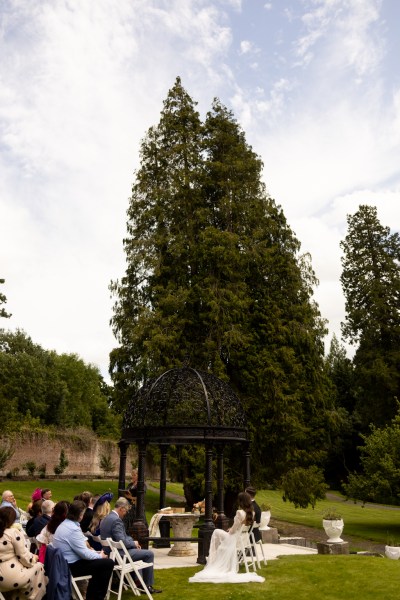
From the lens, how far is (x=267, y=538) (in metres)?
14.8

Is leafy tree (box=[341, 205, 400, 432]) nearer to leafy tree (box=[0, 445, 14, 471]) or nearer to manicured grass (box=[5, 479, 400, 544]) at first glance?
manicured grass (box=[5, 479, 400, 544])

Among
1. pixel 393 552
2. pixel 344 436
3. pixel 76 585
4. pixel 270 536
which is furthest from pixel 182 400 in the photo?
pixel 344 436

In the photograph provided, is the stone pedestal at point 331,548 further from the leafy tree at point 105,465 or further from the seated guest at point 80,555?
the leafy tree at point 105,465

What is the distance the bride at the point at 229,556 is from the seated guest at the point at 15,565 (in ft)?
12.0

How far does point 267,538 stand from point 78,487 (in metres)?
19.5

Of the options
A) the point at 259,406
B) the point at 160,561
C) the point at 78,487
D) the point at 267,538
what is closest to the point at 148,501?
the point at 78,487

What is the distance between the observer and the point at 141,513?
431 inches

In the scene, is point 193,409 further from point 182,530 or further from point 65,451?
point 65,451

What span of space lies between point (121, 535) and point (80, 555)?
122 centimetres

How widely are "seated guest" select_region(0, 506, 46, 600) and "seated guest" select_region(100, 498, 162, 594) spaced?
1748 millimetres

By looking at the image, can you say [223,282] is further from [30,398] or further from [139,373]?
[30,398]

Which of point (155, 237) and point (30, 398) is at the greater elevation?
point (155, 237)

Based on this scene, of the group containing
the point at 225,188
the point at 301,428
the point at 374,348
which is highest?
the point at 225,188

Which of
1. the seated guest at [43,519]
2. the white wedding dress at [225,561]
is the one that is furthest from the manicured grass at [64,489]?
the seated guest at [43,519]
